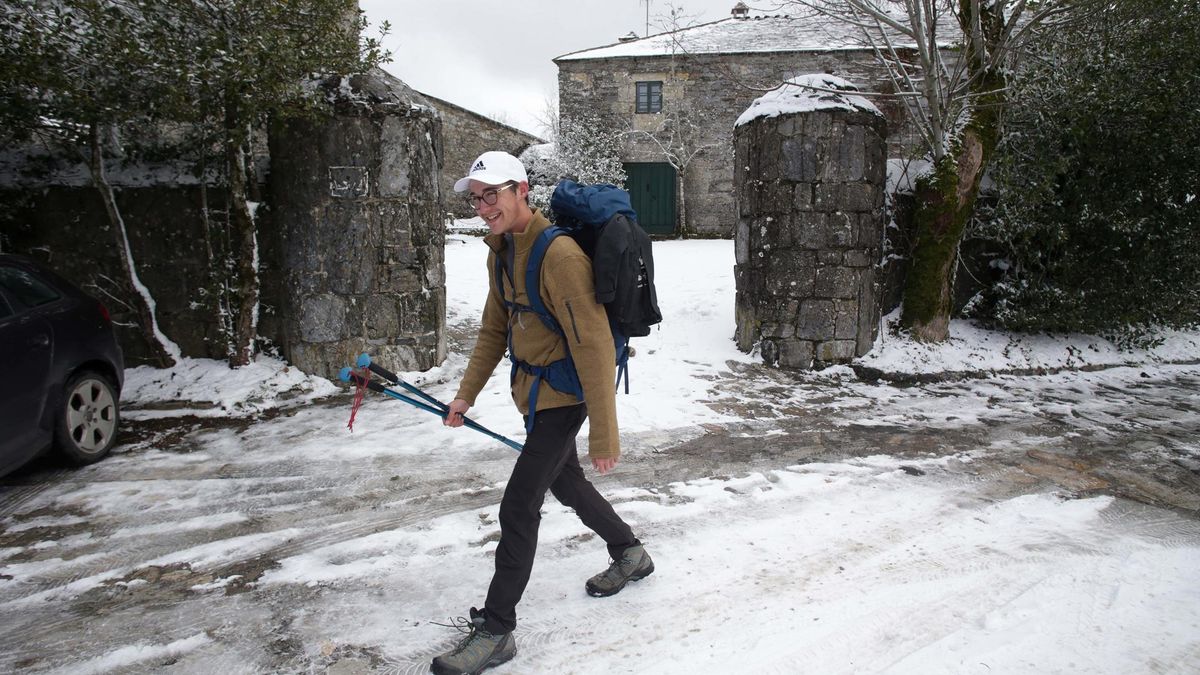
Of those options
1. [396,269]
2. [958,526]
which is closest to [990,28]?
[958,526]

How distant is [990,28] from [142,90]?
7798mm

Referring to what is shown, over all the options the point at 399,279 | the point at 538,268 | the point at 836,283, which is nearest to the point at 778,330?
the point at 836,283

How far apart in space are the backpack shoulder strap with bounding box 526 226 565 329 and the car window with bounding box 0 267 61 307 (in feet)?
11.6

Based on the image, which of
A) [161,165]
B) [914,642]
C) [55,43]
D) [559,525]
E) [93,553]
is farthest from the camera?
[161,165]

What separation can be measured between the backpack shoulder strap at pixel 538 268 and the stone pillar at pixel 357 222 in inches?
156

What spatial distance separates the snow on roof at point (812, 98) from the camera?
22.8 ft

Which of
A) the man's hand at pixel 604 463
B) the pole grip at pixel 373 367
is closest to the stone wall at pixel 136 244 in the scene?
the pole grip at pixel 373 367

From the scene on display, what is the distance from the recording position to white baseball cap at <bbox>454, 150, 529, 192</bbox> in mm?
2527

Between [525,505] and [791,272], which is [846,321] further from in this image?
[525,505]

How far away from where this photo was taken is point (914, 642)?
8.76ft

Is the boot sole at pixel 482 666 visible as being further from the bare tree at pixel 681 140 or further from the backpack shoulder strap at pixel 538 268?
the bare tree at pixel 681 140

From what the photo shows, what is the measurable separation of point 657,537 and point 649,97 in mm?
19119

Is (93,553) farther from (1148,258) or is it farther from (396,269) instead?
(1148,258)

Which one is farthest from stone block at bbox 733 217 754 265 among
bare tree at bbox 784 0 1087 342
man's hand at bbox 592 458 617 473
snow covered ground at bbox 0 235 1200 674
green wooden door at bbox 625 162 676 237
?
green wooden door at bbox 625 162 676 237
